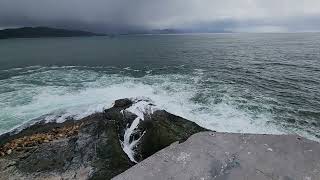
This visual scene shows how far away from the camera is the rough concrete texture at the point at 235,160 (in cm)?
794

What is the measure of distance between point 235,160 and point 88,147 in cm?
738

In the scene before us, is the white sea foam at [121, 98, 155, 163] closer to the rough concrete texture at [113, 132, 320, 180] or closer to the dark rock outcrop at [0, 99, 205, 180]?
the dark rock outcrop at [0, 99, 205, 180]

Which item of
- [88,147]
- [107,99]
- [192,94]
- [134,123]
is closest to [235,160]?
[88,147]

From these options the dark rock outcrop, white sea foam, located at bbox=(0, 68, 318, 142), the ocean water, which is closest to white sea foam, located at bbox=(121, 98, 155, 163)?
the dark rock outcrop

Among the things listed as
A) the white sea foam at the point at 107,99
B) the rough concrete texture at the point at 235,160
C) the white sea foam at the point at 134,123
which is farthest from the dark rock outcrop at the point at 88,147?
the white sea foam at the point at 107,99

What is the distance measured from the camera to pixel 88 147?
13039mm

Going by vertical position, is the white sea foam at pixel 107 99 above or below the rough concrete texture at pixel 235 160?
below

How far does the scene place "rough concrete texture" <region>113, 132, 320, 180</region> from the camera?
794cm

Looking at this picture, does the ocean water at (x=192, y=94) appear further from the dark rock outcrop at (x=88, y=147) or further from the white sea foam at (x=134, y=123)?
the white sea foam at (x=134, y=123)

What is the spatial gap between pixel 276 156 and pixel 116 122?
979 centimetres

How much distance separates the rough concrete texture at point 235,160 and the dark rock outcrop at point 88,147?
5.73 ft

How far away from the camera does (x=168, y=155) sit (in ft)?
29.6

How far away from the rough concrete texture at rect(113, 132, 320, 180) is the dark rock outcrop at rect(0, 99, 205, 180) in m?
1.75

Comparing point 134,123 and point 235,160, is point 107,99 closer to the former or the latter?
point 134,123
